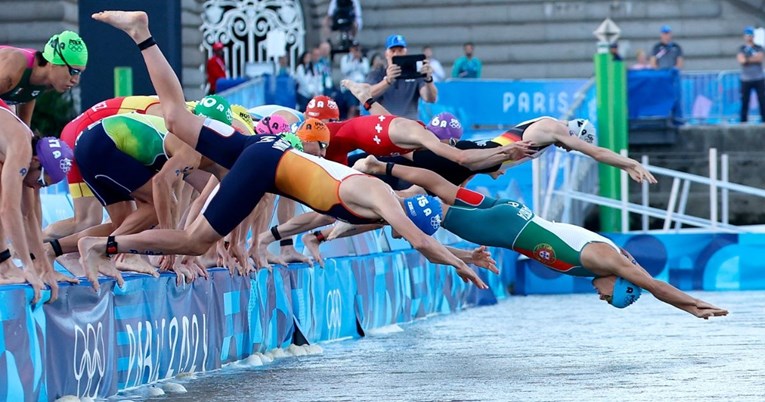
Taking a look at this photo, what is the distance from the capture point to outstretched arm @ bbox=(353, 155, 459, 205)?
13188 millimetres

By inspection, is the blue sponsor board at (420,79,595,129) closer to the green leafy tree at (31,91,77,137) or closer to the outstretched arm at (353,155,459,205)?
the green leafy tree at (31,91,77,137)

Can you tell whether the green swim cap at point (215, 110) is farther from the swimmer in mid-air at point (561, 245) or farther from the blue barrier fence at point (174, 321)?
the swimmer in mid-air at point (561, 245)

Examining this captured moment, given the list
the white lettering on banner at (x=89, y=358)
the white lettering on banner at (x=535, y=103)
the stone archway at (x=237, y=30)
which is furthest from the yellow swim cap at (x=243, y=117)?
the stone archway at (x=237, y=30)

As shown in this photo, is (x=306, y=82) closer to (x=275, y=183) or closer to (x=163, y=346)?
(x=163, y=346)

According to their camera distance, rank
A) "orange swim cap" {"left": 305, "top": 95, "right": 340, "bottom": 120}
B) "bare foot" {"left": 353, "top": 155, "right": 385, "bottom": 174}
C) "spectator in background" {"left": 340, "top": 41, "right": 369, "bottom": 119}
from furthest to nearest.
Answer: "spectator in background" {"left": 340, "top": 41, "right": 369, "bottom": 119} → "orange swim cap" {"left": 305, "top": 95, "right": 340, "bottom": 120} → "bare foot" {"left": 353, "top": 155, "right": 385, "bottom": 174}

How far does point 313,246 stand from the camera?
48.6ft

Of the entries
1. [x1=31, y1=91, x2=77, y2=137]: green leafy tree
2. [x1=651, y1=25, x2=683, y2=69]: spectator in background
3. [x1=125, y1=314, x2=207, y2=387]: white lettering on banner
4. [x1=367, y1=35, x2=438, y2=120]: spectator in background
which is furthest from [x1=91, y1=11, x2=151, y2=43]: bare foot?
[x1=651, y1=25, x2=683, y2=69]: spectator in background

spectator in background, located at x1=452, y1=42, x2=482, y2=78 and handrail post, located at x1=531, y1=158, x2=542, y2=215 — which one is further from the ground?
spectator in background, located at x1=452, y1=42, x2=482, y2=78

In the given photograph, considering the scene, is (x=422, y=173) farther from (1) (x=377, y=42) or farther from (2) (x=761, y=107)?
(1) (x=377, y=42)

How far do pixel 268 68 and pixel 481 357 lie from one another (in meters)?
16.6

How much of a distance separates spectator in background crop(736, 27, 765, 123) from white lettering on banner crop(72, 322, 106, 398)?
20.6 m

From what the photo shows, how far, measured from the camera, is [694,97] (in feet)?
98.6

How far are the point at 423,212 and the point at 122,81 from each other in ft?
26.5

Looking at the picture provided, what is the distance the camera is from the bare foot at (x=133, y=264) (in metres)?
11.6
